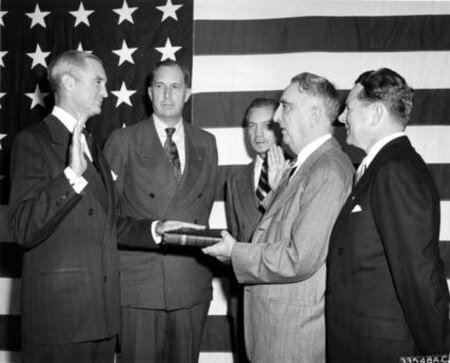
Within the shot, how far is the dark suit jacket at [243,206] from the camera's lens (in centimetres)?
335

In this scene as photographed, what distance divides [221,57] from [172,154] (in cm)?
109

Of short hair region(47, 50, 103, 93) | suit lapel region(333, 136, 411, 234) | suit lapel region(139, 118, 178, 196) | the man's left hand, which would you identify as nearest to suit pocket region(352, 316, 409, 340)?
suit lapel region(333, 136, 411, 234)

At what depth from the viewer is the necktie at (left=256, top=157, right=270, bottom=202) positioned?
11.2 ft

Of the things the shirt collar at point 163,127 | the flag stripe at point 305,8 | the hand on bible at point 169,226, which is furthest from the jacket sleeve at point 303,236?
the flag stripe at point 305,8

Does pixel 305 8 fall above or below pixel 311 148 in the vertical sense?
above

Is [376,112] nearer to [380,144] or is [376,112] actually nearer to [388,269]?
[380,144]

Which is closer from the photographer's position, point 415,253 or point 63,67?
point 415,253

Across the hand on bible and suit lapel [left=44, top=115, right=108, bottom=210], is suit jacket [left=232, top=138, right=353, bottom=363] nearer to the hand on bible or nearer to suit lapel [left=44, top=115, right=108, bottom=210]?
the hand on bible

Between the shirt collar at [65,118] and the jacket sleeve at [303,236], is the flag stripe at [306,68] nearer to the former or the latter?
the shirt collar at [65,118]

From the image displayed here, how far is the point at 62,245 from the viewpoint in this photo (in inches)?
93.4

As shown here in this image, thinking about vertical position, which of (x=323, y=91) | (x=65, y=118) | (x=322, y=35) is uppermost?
(x=322, y=35)

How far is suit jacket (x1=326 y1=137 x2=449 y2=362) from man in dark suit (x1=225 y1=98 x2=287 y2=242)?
47.3 inches

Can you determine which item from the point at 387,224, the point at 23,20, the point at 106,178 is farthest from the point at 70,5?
the point at 387,224

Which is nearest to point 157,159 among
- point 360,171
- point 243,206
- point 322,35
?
point 243,206
